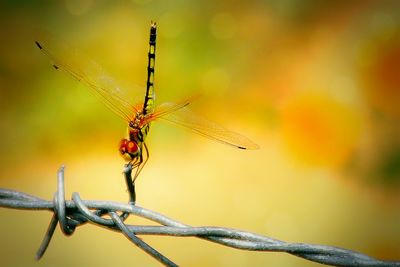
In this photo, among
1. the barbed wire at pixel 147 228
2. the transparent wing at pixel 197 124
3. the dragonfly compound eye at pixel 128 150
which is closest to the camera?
the barbed wire at pixel 147 228

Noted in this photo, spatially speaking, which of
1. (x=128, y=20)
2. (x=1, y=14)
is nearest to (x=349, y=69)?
(x=128, y=20)

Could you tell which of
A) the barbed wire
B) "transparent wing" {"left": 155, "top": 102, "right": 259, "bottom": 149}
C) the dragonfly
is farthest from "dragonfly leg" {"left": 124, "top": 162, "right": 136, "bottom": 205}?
"transparent wing" {"left": 155, "top": 102, "right": 259, "bottom": 149}

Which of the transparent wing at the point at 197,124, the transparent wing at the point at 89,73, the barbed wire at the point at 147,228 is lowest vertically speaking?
the barbed wire at the point at 147,228

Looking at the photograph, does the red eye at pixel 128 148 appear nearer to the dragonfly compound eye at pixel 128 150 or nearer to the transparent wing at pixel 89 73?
the dragonfly compound eye at pixel 128 150

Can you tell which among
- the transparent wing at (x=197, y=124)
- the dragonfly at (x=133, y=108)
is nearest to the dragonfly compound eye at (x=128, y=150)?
the dragonfly at (x=133, y=108)

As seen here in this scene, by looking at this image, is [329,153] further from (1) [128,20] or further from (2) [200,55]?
(1) [128,20]

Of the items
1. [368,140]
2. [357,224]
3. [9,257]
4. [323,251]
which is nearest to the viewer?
[323,251]

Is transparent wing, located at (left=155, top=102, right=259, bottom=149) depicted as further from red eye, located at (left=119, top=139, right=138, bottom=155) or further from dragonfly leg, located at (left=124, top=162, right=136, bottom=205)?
dragonfly leg, located at (left=124, top=162, right=136, bottom=205)

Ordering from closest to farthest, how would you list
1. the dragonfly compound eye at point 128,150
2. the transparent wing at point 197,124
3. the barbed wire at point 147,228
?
the barbed wire at point 147,228, the dragonfly compound eye at point 128,150, the transparent wing at point 197,124
